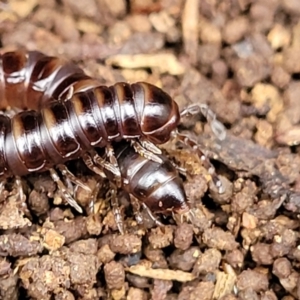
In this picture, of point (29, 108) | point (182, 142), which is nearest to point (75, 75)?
point (29, 108)

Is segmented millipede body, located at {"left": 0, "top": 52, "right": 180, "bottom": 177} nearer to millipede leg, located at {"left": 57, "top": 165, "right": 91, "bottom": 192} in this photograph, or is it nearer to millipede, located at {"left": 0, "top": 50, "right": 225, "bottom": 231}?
millipede, located at {"left": 0, "top": 50, "right": 225, "bottom": 231}

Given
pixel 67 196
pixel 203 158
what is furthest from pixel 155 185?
pixel 67 196

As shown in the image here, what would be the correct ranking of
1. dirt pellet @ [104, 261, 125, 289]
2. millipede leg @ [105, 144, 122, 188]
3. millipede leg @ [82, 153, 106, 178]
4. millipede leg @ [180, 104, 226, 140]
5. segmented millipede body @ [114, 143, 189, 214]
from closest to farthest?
dirt pellet @ [104, 261, 125, 289] → segmented millipede body @ [114, 143, 189, 214] → millipede leg @ [105, 144, 122, 188] → millipede leg @ [82, 153, 106, 178] → millipede leg @ [180, 104, 226, 140]

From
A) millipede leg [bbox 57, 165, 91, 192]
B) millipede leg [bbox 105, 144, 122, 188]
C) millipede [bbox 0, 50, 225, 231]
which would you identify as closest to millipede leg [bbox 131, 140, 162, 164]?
millipede [bbox 0, 50, 225, 231]

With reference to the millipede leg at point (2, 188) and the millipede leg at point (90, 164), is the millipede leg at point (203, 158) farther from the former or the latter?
the millipede leg at point (2, 188)

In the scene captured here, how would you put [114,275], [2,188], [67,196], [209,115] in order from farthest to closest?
1. [209,115]
2. [2,188]
3. [67,196]
4. [114,275]

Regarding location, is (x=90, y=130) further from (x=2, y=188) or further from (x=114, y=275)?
(x=114, y=275)
